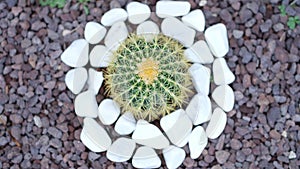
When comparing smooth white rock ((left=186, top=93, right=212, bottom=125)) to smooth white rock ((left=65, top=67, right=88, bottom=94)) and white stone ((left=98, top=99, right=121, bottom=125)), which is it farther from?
smooth white rock ((left=65, top=67, right=88, bottom=94))

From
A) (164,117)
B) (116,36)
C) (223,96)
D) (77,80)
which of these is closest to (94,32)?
(116,36)

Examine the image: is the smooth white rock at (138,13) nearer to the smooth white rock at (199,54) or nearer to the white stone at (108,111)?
the smooth white rock at (199,54)

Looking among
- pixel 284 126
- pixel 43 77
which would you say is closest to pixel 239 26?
pixel 284 126

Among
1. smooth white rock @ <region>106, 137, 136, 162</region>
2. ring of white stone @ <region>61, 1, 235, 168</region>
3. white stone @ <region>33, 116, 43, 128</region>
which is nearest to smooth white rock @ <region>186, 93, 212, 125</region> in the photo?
ring of white stone @ <region>61, 1, 235, 168</region>

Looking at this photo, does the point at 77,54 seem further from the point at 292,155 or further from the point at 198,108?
the point at 292,155

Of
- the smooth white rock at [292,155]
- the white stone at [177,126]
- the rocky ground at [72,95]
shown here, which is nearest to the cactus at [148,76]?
the white stone at [177,126]

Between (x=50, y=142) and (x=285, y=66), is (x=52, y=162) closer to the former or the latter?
(x=50, y=142)
